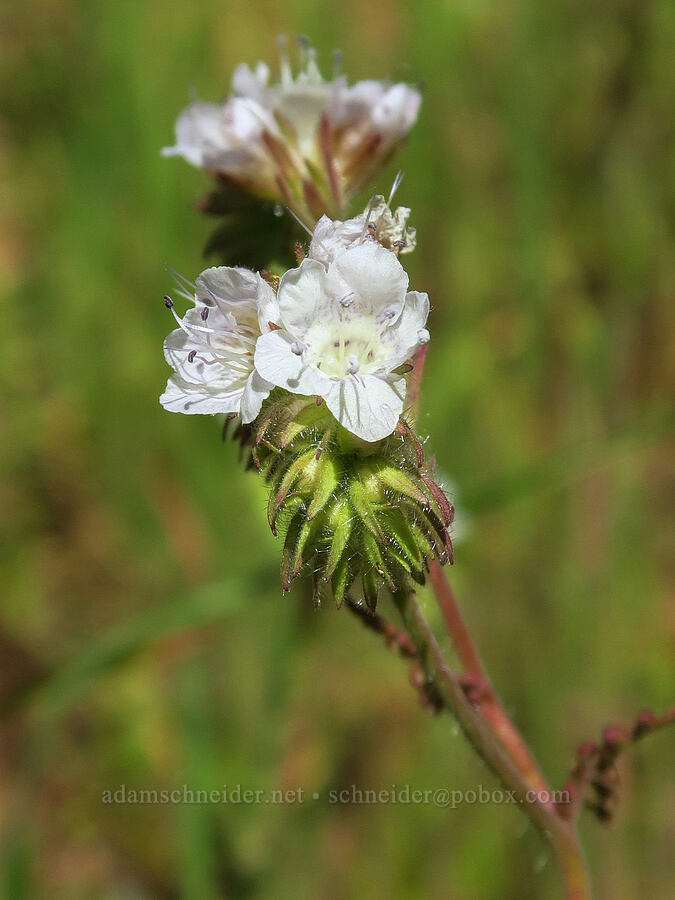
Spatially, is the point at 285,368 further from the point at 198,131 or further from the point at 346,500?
the point at 198,131

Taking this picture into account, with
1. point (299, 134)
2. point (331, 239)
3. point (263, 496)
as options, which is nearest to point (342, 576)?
point (331, 239)

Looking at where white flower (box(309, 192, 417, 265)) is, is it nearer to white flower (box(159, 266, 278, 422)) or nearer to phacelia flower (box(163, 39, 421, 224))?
white flower (box(159, 266, 278, 422))

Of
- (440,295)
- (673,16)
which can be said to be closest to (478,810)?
(440,295)

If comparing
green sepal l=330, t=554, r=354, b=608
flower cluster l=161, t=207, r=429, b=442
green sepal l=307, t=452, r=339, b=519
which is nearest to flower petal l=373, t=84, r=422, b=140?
flower cluster l=161, t=207, r=429, b=442

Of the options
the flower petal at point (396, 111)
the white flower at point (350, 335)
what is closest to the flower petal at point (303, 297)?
the white flower at point (350, 335)

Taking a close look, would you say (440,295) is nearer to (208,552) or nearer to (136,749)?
(208,552)
